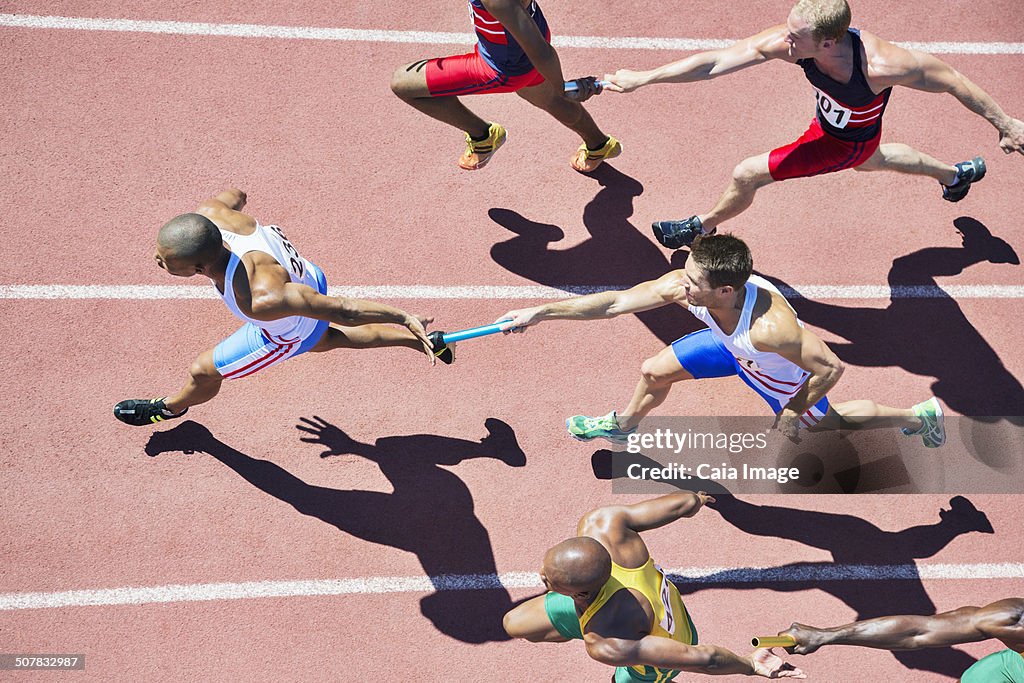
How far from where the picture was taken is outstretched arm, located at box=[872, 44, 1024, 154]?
5195mm

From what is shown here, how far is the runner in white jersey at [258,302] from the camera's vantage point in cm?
448

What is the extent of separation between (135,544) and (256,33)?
431 centimetres

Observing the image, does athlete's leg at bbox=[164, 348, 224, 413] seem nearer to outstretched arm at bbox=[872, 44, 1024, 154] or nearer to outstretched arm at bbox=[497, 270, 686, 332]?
outstretched arm at bbox=[497, 270, 686, 332]

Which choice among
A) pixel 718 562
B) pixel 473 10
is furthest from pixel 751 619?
pixel 473 10

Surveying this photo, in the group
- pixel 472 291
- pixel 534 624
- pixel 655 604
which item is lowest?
pixel 534 624

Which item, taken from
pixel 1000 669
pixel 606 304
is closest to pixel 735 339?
pixel 606 304

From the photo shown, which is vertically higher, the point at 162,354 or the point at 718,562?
the point at 162,354

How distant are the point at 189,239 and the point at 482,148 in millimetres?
2694

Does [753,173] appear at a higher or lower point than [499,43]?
lower

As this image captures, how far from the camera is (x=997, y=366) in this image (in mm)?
6441

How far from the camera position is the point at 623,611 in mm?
4285

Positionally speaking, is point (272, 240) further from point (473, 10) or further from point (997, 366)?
point (997, 366)

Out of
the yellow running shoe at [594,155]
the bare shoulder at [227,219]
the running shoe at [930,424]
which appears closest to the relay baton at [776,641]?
the running shoe at [930,424]

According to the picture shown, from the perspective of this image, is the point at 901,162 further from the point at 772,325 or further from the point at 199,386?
the point at 199,386
